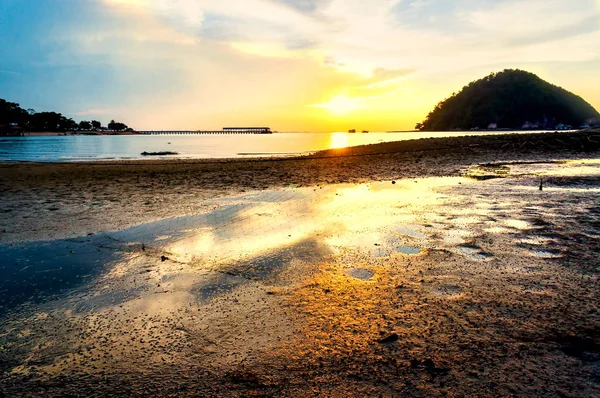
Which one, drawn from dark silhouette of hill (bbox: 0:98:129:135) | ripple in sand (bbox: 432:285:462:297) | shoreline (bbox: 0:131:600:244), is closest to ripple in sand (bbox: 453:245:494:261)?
ripple in sand (bbox: 432:285:462:297)

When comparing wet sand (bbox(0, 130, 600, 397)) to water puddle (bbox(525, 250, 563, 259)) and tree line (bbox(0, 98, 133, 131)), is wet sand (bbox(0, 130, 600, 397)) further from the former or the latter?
tree line (bbox(0, 98, 133, 131))

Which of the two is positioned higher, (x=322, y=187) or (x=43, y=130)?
(x=43, y=130)

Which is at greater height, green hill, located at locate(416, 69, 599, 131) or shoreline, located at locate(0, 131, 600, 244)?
green hill, located at locate(416, 69, 599, 131)

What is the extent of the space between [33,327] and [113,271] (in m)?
1.53

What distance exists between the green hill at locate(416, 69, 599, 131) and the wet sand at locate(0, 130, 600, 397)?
19012 centimetres

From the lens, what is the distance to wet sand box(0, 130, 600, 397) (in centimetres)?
253

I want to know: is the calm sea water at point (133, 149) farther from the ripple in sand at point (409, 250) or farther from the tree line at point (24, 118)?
the tree line at point (24, 118)

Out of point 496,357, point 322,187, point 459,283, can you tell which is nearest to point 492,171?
point 322,187

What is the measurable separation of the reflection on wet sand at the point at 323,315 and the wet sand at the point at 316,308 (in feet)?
0.06

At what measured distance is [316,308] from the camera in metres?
3.59

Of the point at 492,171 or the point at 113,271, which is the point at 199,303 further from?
the point at 492,171

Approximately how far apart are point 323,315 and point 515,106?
204439mm

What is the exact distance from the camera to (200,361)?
9.01ft

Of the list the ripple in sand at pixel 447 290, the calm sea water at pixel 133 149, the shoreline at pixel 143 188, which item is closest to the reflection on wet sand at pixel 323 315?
the ripple in sand at pixel 447 290
